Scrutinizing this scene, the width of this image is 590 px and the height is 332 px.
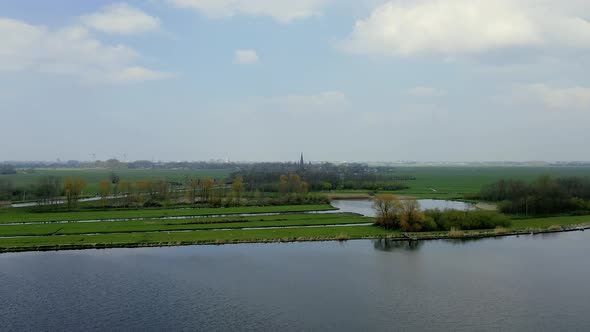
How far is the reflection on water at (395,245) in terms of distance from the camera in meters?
34.0

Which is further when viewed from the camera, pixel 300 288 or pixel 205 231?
pixel 205 231

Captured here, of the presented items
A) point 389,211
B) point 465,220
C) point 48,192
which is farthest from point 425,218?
point 48,192

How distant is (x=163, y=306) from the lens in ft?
69.7

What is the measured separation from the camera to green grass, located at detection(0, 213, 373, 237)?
40.1 meters

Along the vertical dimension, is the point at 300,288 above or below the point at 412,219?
below

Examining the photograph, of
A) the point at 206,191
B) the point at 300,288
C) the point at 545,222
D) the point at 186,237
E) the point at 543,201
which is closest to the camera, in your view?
the point at 300,288

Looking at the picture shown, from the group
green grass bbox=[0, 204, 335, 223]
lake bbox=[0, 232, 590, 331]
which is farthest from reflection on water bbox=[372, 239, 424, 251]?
green grass bbox=[0, 204, 335, 223]

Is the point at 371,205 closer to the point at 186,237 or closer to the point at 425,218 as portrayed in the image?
the point at 425,218

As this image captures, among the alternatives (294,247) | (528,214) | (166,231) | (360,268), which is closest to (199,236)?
(166,231)

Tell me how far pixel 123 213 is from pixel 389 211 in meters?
31.9

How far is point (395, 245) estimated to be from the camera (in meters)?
35.2

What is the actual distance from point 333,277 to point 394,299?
4544 millimetres

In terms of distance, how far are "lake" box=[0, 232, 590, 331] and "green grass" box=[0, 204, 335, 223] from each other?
18.0m

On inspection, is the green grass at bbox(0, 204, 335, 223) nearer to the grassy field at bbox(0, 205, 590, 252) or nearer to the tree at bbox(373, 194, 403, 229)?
the grassy field at bbox(0, 205, 590, 252)
